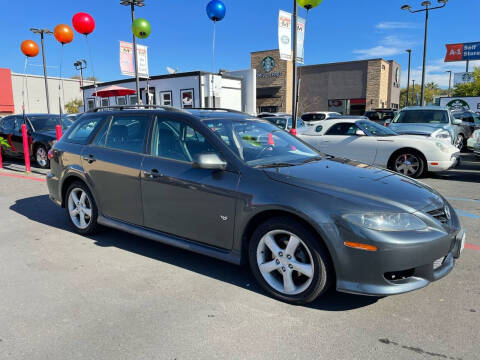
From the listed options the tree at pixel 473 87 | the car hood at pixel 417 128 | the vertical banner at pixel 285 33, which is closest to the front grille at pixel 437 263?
the vertical banner at pixel 285 33

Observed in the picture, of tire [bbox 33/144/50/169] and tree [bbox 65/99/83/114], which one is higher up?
tree [bbox 65/99/83/114]

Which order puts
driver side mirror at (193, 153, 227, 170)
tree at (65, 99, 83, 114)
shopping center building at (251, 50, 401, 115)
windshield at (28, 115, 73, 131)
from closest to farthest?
driver side mirror at (193, 153, 227, 170) < windshield at (28, 115, 73, 131) < shopping center building at (251, 50, 401, 115) < tree at (65, 99, 83, 114)

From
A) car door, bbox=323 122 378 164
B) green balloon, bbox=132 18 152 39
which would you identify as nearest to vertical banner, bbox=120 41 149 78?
green balloon, bbox=132 18 152 39

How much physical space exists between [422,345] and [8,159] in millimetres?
13743

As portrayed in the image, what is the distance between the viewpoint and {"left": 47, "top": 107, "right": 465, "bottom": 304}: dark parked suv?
107 inches

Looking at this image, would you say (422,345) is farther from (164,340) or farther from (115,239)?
(115,239)

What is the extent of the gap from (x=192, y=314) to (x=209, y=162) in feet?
4.04

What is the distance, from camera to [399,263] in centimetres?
266

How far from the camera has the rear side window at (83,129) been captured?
15.5 ft

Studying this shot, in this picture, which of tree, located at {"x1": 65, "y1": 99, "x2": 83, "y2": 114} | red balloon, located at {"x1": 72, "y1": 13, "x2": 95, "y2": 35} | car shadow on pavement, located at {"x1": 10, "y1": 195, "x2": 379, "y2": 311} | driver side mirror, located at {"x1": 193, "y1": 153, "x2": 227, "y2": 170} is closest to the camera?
car shadow on pavement, located at {"x1": 10, "y1": 195, "x2": 379, "y2": 311}

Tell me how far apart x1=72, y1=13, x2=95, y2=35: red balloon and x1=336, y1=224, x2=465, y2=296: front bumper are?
41.5 feet

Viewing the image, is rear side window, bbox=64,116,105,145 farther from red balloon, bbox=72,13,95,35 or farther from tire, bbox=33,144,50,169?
red balloon, bbox=72,13,95,35

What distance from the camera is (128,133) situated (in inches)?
169

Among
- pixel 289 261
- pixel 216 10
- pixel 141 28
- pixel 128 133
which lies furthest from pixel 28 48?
pixel 289 261
